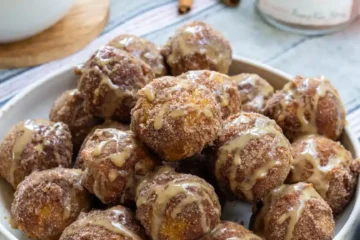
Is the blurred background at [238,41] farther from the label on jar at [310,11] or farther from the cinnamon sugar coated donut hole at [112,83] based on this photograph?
the cinnamon sugar coated donut hole at [112,83]

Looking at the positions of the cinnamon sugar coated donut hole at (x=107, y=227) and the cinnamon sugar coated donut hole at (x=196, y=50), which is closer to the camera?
the cinnamon sugar coated donut hole at (x=107, y=227)

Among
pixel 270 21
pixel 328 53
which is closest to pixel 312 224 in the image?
pixel 328 53

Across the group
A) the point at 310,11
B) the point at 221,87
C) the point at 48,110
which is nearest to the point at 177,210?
the point at 221,87

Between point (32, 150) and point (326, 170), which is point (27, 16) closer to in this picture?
point (32, 150)

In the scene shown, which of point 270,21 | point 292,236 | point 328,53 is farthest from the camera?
point 270,21

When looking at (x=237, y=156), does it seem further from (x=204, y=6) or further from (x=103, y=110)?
(x=204, y=6)

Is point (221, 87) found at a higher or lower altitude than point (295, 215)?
higher

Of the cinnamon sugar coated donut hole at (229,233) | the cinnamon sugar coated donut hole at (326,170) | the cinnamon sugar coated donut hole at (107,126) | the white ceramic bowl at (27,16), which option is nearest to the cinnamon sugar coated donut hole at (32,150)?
the cinnamon sugar coated donut hole at (107,126)
